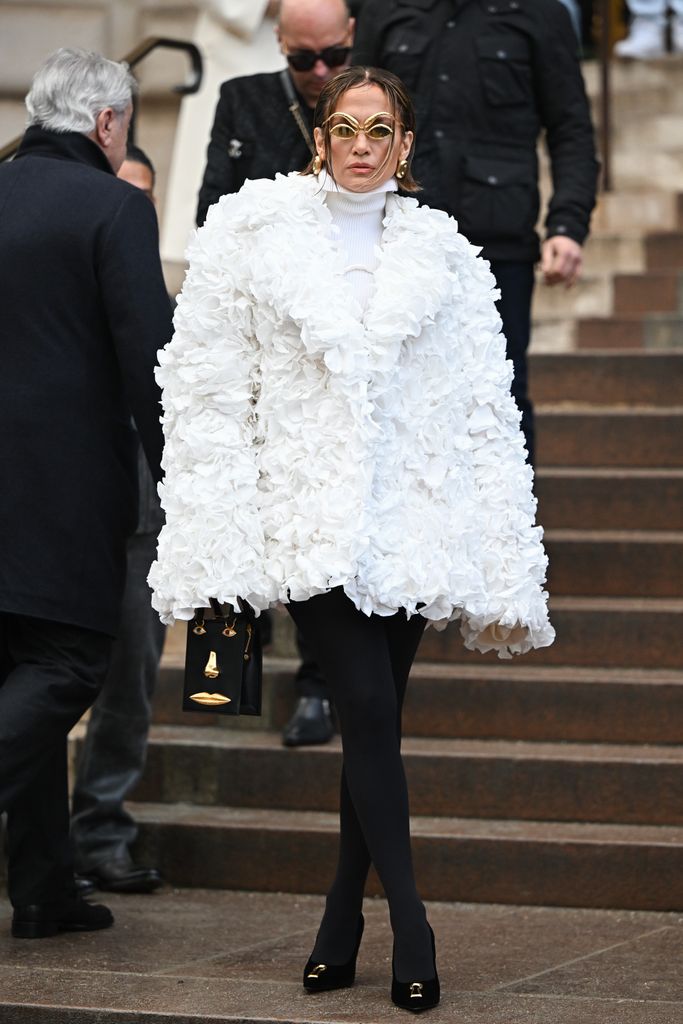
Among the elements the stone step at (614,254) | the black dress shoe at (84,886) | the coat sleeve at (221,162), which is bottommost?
the black dress shoe at (84,886)

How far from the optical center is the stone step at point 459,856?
16.6 feet

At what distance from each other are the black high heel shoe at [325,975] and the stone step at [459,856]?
1.10 meters

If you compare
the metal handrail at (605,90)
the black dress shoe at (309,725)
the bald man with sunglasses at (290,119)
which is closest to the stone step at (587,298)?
the metal handrail at (605,90)

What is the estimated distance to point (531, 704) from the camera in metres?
5.70

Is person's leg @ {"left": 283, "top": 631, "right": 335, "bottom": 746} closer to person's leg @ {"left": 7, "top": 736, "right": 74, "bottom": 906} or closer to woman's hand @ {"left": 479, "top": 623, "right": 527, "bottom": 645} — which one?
person's leg @ {"left": 7, "top": 736, "right": 74, "bottom": 906}

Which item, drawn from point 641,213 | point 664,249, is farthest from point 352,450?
point 641,213

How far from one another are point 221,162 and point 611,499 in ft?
6.16

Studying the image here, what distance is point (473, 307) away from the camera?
4.18 metres

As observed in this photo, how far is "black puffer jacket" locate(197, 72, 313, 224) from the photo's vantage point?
5586 millimetres

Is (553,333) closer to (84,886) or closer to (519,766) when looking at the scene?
(519,766)

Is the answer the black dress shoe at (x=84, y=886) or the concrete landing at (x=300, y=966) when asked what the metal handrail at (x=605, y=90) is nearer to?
the concrete landing at (x=300, y=966)

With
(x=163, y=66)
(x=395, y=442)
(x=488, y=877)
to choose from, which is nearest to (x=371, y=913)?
(x=488, y=877)

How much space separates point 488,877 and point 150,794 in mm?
1158

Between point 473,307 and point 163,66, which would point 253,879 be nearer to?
point 473,307
